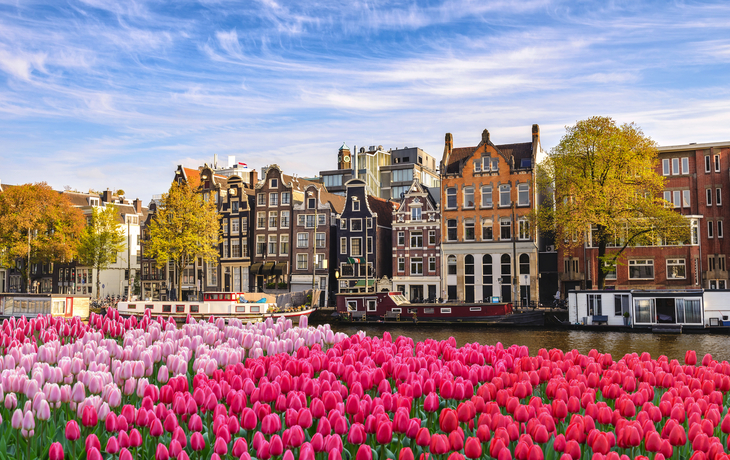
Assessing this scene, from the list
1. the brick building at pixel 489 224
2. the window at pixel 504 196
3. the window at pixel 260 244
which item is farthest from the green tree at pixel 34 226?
the window at pixel 504 196

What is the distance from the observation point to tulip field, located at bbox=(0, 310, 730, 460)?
6.22 m

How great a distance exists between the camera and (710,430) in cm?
661

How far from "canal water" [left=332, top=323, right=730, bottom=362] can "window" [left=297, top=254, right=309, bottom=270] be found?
20.5 meters

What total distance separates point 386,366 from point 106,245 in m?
67.2

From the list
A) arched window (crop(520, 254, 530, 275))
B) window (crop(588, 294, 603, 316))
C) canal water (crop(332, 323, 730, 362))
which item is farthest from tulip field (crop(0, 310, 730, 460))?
arched window (crop(520, 254, 530, 275))

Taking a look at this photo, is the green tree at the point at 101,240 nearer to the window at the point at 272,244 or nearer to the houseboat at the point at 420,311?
the window at the point at 272,244

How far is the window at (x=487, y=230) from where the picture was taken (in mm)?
58688

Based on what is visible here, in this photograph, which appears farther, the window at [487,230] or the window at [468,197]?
the window at [468,197]

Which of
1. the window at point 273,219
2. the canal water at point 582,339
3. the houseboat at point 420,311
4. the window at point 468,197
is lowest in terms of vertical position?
the canal water at point 582,339

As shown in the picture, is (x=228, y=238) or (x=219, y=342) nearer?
(x=219, y=342)

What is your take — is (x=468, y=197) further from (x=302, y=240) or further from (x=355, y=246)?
(x=302, y=240)

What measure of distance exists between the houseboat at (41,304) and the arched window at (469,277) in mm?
30529

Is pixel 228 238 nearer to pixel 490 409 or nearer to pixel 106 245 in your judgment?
pixel 106 245

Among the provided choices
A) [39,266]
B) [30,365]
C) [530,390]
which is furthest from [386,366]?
[39,266]
